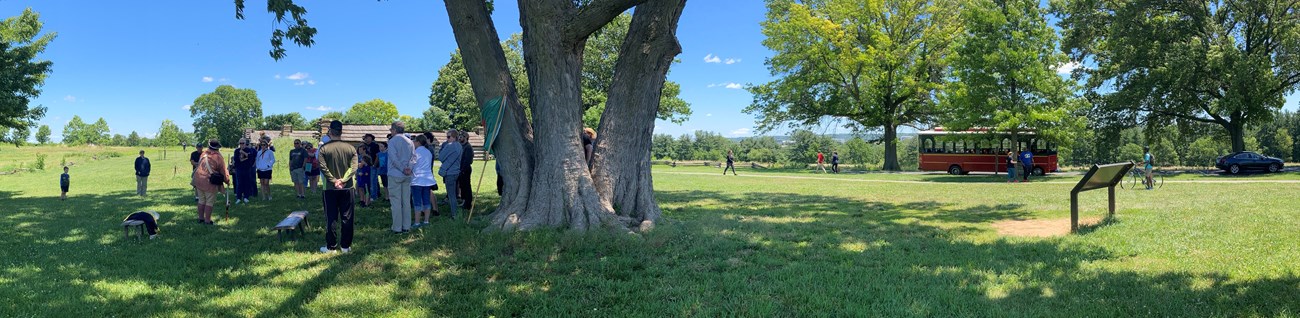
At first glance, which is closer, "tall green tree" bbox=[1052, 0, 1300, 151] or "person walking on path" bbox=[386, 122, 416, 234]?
"person walking on path" bbox=[386, 122, 416, 234]

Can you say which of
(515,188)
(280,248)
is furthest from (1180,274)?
(280,248)

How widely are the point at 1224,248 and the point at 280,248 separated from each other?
9672 mm

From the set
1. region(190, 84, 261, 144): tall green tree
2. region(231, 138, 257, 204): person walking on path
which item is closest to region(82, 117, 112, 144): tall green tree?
region(190, 84, 261, 144): tall green tree

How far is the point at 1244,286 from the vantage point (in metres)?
4.50

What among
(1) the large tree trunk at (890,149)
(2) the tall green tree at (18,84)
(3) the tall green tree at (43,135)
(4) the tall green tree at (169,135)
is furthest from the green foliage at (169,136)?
(1) the large tree trunk at (890,149)

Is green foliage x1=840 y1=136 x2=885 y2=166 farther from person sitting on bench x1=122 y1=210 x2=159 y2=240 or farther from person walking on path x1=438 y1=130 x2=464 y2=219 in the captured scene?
person sitting on bench x1=122 y1=210 x2=159 y2=240

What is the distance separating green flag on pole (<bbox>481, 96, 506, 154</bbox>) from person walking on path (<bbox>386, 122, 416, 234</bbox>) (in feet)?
3.32

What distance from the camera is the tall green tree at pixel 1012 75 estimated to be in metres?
23.5

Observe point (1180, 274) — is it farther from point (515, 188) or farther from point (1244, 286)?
point (515, 188)

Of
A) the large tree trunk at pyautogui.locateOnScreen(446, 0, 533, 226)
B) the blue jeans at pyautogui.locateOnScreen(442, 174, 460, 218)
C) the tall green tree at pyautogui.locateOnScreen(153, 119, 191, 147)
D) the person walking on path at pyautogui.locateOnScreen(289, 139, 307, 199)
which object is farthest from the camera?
the tall green tree at pyautogui.locateOnScreen(153, 119, 191, 147)

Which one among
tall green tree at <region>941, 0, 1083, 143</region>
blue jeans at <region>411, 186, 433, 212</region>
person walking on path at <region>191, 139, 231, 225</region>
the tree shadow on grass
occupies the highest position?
tall green tree at <region>941, 0, 1083, 143</region>

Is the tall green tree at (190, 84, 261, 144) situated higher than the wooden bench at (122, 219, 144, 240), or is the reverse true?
the tall green tree at (190, 84, 261, 144)

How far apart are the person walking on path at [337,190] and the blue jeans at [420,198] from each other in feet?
5.16

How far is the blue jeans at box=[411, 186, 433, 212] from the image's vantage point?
333 inches
